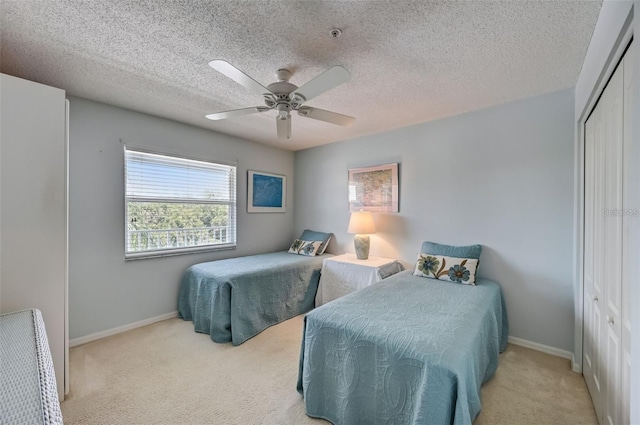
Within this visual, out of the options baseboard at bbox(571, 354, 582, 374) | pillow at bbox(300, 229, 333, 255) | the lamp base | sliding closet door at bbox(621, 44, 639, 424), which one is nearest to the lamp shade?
the lamp base

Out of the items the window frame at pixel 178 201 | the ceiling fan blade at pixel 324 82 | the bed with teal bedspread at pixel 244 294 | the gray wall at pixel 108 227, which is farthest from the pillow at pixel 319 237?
the ceiling fan blade at pixel 324 82

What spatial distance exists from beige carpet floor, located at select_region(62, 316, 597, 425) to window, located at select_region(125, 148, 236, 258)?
3.49 feet

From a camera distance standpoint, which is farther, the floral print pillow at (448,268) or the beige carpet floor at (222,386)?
the floral print pillow at (448,268)

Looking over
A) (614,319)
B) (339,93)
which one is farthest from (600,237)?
(339,93)

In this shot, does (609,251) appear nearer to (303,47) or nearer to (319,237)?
(303,47)

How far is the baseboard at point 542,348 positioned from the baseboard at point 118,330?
12.4 feet

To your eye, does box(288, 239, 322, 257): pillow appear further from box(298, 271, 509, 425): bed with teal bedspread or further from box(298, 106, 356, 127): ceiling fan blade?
box(298, 106, 356, 127): ceiling fan blade

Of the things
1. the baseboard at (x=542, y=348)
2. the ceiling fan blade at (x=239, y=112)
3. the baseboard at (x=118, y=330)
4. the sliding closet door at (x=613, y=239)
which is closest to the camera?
the sliding closet door at (x=613, y=239)

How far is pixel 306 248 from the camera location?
403 centimetres

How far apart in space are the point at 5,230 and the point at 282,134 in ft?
6.28

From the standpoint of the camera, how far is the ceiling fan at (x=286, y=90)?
162 cm

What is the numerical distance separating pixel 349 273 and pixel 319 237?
1029 millimetres

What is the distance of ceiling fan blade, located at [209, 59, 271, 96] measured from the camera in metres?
1.55

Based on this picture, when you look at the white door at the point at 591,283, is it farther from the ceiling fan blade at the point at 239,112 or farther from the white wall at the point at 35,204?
the white wall at the point at 35,204
